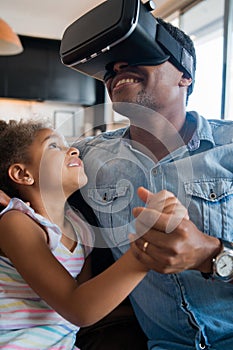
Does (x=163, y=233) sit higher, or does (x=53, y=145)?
(x=53, y=145)

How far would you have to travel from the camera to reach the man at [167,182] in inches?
30.7

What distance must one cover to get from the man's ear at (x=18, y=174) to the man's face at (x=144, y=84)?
25cm

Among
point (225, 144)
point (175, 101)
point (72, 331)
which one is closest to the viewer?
point (72, 331)

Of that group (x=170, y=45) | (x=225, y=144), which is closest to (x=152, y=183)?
(x=225, y=144)

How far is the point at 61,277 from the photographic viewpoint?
62 centimetres

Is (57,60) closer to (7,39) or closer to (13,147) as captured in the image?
(7,39)

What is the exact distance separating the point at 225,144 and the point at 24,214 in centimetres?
46

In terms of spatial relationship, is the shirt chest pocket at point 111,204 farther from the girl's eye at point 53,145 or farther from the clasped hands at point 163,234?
the clasped hands at point 163,234

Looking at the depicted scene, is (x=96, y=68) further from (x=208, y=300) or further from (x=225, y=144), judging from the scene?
(x=208, y=300)

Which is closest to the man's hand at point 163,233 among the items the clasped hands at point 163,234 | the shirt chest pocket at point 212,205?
the clasped hands at point 163,234

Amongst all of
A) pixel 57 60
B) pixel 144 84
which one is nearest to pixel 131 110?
pixel 144 84

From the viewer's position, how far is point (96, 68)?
31.1 inches

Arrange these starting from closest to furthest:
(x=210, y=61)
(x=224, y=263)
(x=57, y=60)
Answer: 1. (x=224, y=263)
2. (x=210, y=61)
3. (x=57, y=60)

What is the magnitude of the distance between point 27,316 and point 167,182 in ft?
1.26
